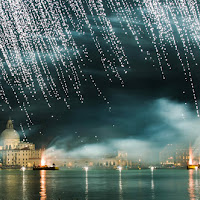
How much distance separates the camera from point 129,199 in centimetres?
3428

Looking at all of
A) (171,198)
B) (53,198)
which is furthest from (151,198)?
(53,198)

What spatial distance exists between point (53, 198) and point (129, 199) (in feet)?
20.3

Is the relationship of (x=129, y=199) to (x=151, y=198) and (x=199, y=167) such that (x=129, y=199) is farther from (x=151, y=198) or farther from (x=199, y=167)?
(x=199, y=167)

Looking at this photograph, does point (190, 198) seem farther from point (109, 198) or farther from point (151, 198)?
point (109, 198)

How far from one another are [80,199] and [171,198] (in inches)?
292

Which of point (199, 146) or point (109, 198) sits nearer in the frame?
point (109, 198)

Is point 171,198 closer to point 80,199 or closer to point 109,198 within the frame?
point 109,198

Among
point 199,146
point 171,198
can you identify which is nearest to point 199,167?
point 199,146

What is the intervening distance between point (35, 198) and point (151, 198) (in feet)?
31.1

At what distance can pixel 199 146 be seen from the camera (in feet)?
A: 653

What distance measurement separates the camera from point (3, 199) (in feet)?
112

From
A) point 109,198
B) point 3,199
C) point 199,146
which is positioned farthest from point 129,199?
point 199,146

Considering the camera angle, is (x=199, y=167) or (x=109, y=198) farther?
(x=199, y=167)

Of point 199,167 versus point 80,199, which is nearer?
point 80,199
